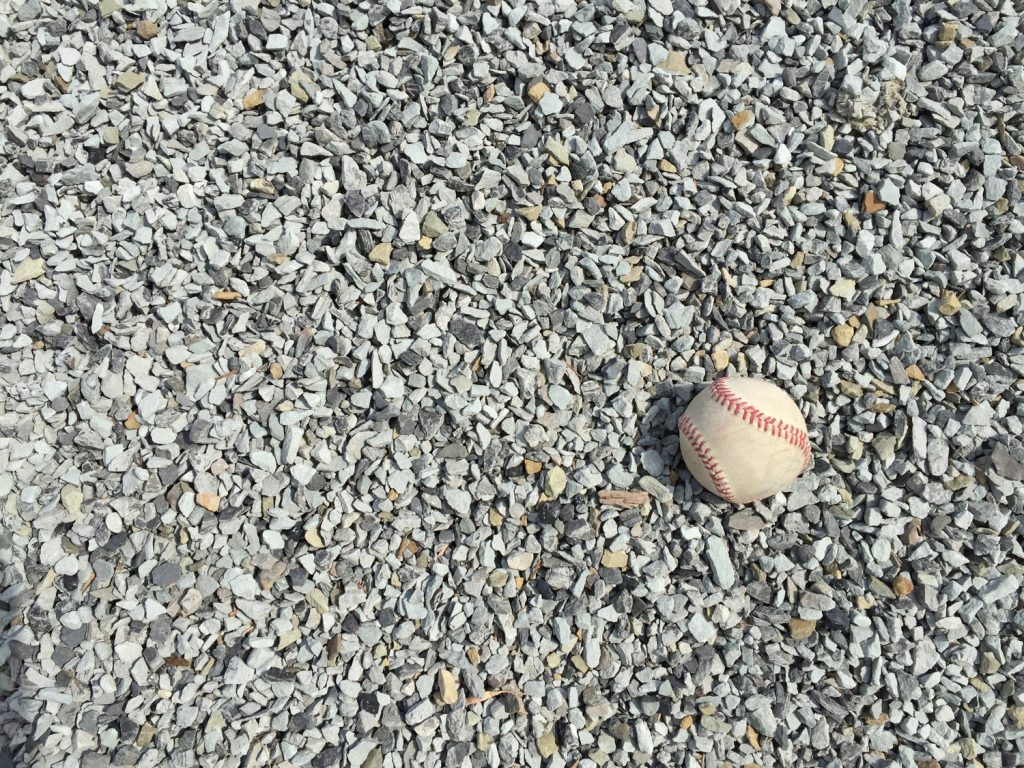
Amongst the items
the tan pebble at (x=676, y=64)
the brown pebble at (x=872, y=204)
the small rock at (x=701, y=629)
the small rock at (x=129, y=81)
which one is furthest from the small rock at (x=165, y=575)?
the brown pebble at (x=872, y=204)

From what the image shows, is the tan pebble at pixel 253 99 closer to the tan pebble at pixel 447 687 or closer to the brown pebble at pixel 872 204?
the tan pebble at pixel 447 687

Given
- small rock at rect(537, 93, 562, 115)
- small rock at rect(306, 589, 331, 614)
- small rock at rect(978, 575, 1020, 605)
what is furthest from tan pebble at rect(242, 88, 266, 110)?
small rock at rect(978, 575, 1020, 605)

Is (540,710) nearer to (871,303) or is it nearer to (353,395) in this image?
(353,395)

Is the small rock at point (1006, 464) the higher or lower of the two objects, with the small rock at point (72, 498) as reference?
higher

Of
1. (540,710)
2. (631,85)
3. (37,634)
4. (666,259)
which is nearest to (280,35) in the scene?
(631,85)

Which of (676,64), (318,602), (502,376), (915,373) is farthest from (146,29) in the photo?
(915,373)

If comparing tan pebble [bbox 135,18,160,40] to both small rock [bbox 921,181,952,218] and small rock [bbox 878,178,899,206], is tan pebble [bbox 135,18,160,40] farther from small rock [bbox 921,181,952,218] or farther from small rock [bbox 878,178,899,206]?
small rock [bbox 921,181,952,218]

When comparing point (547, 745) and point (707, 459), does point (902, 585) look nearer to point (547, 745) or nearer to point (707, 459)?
point (707, 459)
